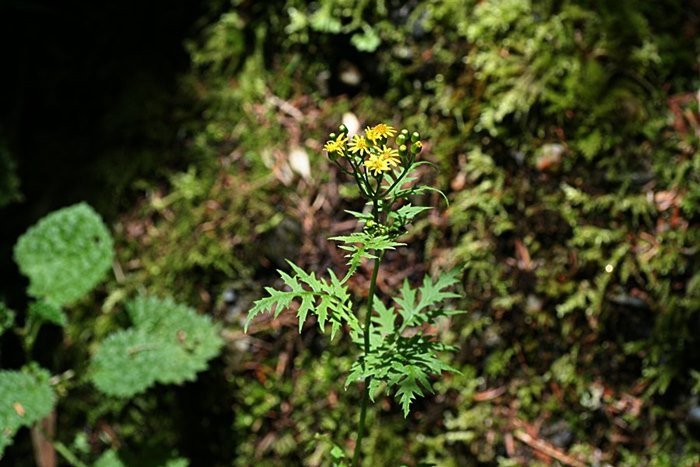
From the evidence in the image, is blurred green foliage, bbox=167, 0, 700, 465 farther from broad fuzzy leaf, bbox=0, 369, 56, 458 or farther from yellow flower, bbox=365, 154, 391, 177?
yellow flower, bbox=365, 154, 391, 177

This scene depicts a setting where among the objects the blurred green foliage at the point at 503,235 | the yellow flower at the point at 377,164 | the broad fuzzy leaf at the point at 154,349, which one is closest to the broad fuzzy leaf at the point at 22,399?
the broad fuzzy leaf at the point at 154,349

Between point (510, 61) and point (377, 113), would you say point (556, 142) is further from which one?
point (377, 113)

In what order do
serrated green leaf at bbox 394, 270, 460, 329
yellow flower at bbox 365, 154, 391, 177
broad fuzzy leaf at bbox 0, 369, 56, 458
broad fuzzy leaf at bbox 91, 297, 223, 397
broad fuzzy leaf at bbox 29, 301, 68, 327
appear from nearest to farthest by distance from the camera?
yellow flower at bbox 365, 154, 391, 177, serrated green leaf at bbox 394, 270, 460, 329, broad fuzzy leaf at bbox 0, 369, 56, 458, broad fuzzy leaf at bbox 91, 297, 223, 397, broad fuzzy leaf at bbox 29, 301, 68, 327

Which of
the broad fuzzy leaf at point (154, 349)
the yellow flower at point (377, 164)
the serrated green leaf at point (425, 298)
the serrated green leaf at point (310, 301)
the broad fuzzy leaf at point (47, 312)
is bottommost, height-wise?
the broad fuzzy leaf at point (154, 349)

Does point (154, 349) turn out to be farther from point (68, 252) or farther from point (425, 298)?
point (425, 298)

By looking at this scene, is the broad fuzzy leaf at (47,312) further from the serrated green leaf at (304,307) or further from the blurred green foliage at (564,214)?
the serrated green leaf at (304,307)

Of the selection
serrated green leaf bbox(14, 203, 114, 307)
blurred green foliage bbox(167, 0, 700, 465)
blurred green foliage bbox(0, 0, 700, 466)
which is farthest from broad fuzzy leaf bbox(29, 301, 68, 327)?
blurred green foliage bbox(167, 0, 700, 465)

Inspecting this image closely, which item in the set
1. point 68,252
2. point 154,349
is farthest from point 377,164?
point 68,252
